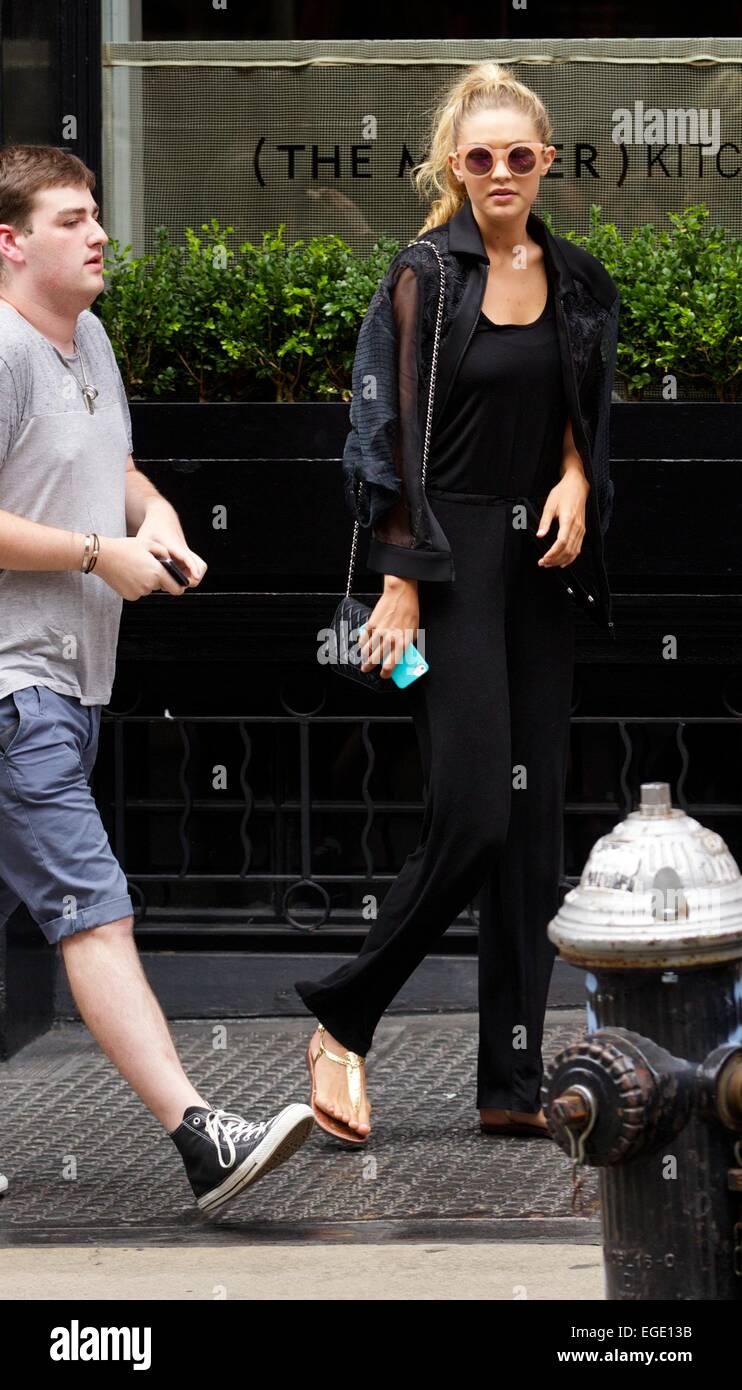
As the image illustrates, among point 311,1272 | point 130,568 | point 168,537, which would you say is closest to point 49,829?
point 130,568

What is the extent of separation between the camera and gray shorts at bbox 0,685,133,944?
12.9 feet

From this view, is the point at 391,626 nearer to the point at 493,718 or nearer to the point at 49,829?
the point at 493,718

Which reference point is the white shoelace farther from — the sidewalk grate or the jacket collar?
the jacket collar

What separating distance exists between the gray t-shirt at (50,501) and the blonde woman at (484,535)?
0.59 m

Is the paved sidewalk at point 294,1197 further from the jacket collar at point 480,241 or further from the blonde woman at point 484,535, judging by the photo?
the jacket collar at point 480,241

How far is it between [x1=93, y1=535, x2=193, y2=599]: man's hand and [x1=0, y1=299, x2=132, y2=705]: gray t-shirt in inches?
3.8

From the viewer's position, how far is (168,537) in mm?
4086

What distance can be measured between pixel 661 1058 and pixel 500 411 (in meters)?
1.97

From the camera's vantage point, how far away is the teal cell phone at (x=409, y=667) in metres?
4.32

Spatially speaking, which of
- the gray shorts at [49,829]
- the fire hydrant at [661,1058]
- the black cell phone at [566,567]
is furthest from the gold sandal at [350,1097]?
the fire hydrant at [661,1058]

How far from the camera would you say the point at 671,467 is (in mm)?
5590
